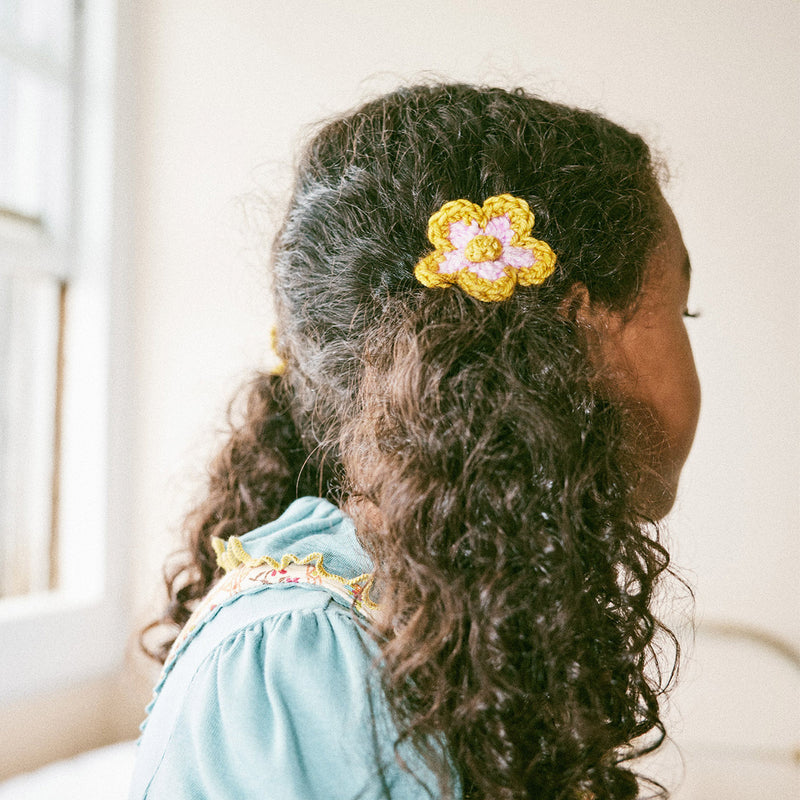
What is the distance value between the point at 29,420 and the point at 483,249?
1227 millimetres

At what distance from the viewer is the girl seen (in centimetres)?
51

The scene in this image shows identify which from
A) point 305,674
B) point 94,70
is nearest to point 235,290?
point 94,70

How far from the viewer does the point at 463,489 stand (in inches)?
20.8

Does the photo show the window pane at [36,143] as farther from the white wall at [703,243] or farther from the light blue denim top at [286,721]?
the light blue denim top at [286,721]

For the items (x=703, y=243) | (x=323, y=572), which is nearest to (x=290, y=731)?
(x=323, y=572)

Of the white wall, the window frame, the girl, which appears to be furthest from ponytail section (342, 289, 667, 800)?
the window frame

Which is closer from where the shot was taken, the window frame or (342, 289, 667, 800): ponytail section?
(342, 289, 667, 800): ponytail section

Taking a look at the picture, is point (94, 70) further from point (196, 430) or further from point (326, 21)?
point (196, 430)

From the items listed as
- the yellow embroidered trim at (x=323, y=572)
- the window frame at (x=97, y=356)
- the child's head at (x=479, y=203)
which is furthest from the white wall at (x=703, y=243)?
the yellow embroidered trim at (x=323, y=572)

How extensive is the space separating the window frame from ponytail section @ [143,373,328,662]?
61 cm

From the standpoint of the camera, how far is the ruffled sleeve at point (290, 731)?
0.49 meters

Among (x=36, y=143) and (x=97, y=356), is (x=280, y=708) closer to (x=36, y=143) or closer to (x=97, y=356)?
(x=97, y=356)

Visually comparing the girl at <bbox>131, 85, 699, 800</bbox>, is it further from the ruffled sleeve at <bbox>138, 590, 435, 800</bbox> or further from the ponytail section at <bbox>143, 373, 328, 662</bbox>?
the ponytail section at <bbox>143, 373, 328, 662</bbox>

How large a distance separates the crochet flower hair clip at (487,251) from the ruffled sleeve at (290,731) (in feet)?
0.90
